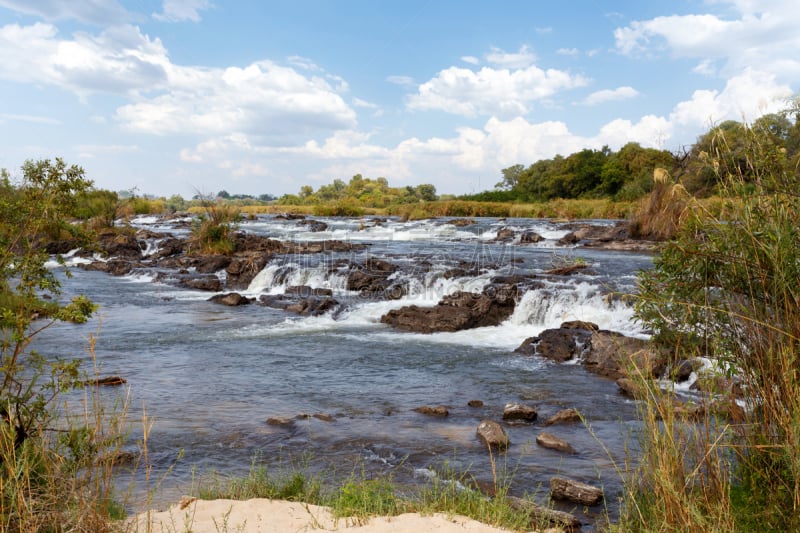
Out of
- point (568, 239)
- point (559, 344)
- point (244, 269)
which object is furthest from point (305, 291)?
point (568, 239)

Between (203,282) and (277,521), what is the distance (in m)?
15.9

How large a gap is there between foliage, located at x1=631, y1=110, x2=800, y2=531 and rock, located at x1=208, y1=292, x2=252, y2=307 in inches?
515

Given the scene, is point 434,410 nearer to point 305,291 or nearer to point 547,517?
point 547,517

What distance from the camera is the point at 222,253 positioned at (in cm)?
2264

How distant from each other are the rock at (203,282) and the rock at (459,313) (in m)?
7.07

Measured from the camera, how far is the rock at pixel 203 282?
18797 millimetres

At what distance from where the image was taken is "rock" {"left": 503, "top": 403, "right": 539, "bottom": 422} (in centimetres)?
744

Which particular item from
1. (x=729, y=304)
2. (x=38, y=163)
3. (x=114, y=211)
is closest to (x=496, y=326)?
(x=729, y=304)

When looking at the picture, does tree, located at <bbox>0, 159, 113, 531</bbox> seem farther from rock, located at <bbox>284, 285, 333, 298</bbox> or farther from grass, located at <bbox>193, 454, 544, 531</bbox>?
rock, located at <bbox>284, 285, 333, 298</bbox>

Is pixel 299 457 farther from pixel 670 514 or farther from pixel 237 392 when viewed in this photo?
pixel 670 514

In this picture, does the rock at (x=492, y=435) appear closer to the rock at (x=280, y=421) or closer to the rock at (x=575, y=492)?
the rock at (x=575, y=492)

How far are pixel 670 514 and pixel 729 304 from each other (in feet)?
5.21

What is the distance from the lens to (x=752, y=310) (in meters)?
4.12

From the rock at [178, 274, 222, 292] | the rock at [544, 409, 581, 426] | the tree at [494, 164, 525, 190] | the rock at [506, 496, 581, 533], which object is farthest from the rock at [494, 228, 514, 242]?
the tree at [494, 164, 525, 190]
